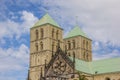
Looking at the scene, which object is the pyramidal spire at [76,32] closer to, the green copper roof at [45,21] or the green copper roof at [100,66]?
the green copper roof at [45,21]

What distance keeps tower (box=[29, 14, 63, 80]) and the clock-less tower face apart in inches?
446

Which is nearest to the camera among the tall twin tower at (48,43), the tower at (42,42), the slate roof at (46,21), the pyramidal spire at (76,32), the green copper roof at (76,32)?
the tower at (42,42)

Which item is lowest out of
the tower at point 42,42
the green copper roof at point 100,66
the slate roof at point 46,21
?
the green copper roof at point 100,66

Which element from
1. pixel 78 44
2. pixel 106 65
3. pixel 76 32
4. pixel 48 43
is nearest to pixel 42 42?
pixel 48 43

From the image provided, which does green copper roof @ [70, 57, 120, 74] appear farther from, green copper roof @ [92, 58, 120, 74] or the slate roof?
the slate roof

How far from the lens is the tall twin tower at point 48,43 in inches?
4700

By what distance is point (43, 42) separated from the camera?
397 ft

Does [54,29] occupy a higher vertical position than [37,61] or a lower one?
higher

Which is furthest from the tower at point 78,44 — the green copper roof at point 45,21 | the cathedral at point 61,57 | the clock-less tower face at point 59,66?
the clock-less tower face at point 59,66

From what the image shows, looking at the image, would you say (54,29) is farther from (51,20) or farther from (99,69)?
(99,69)

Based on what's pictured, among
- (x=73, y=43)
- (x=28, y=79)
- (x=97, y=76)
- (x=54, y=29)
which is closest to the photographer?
(x=97, y=76)

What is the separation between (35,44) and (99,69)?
2930 centimetres

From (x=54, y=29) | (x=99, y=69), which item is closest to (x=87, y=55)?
(x=54, y=29)

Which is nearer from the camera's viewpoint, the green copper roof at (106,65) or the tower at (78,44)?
the green copper roof at (106,65)
